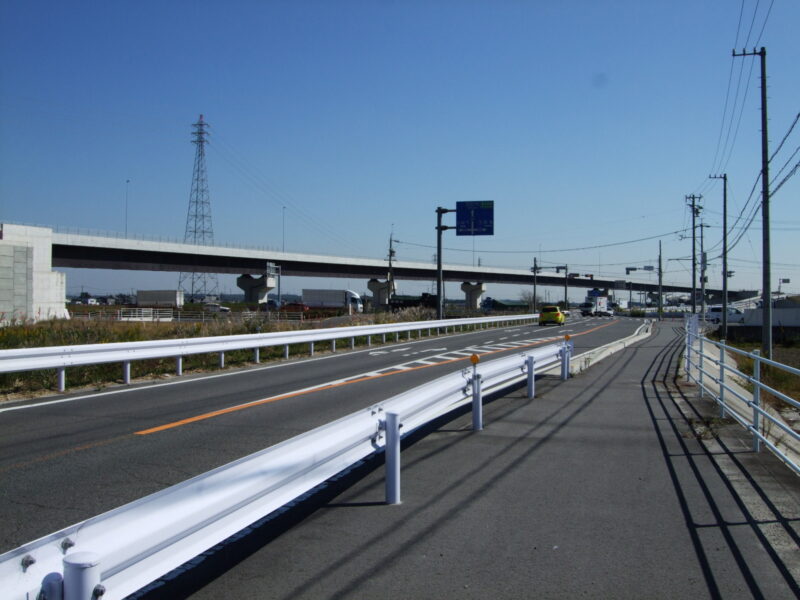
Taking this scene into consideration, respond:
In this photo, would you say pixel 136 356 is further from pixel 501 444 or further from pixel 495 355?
pixel 495 355

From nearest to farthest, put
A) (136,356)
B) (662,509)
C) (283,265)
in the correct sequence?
(662,509) → (136,356) → (283,265)

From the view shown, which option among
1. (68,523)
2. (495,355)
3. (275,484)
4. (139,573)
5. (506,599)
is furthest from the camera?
(495,355)

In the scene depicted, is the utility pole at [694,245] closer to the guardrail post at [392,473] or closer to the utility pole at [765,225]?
the utility pole at [765,225]

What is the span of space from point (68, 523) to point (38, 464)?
2.21 metres

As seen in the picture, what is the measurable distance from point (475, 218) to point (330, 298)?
44.2m

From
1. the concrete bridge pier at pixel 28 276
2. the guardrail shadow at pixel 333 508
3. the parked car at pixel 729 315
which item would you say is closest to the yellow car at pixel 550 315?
the parked car at pixel 729 315

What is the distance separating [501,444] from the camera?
8.15m

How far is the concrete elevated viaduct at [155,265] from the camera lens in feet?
116

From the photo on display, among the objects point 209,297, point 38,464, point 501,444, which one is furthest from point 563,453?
point 209,297

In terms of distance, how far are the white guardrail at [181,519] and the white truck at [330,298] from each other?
7293 cm

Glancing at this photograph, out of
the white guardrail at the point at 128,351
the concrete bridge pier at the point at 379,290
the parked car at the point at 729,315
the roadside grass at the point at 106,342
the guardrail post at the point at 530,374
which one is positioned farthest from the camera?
the concrete bridge pier at the point at 379,290

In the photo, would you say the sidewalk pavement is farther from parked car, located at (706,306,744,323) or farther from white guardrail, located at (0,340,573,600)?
parked car, located at (706,306,744,323)

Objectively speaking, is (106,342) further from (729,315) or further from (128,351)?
(729,315)

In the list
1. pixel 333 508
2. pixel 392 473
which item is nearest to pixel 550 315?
pixel 392 473
